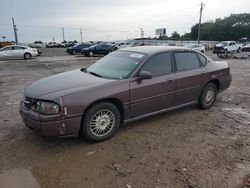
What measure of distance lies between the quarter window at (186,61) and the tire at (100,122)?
1826mm

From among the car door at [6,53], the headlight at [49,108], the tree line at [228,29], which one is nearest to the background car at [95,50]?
the car door at [6,53]

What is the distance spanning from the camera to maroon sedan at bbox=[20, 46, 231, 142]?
3646 mm

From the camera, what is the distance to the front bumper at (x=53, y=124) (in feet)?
11.7

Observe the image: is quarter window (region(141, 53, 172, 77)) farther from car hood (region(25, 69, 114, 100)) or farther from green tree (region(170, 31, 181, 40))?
green tree (region(170, 31, 181, 40))

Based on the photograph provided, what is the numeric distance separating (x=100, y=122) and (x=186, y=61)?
8.11ft

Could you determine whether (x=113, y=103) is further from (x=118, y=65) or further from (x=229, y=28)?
(x=229, y=28)

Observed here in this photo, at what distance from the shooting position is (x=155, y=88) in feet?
15.0

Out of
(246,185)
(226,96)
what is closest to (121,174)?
(246,185)

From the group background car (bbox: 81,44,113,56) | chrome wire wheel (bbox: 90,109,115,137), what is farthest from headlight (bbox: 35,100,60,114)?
background car (bbox: 81,44,113,56)

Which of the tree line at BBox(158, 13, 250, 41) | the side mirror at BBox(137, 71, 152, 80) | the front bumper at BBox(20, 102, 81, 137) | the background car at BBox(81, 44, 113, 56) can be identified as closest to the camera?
the front bumper at BBox(20, 102, 81, 137)

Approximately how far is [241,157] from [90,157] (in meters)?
2.27

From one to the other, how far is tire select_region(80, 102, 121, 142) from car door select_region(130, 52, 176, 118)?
38 centimetres

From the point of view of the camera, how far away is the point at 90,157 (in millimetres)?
3602

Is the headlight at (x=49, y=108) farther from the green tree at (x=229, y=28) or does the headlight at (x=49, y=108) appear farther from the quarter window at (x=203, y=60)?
the green tree at (x=229, y=28)
